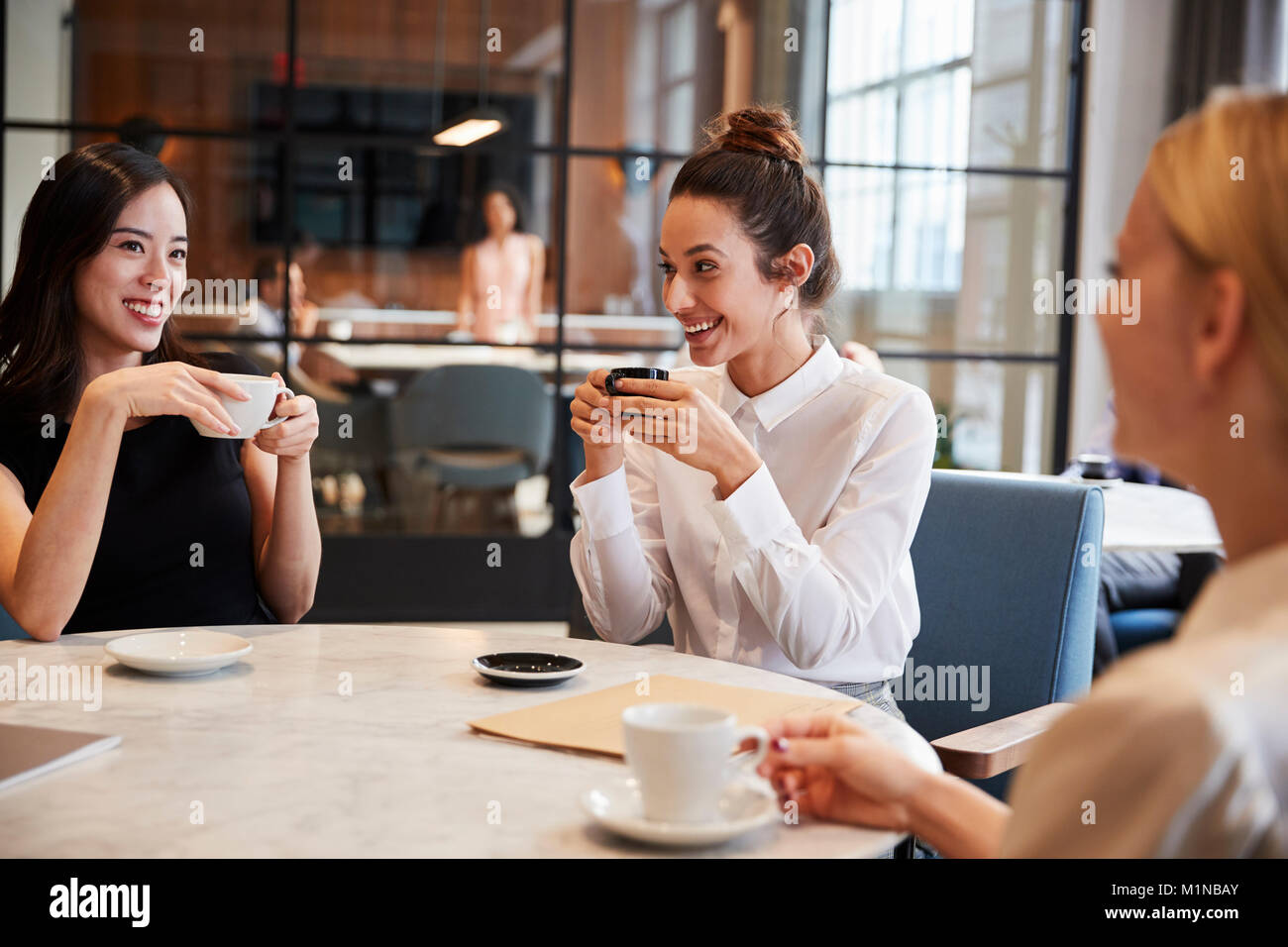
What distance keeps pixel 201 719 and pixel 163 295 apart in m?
0.95

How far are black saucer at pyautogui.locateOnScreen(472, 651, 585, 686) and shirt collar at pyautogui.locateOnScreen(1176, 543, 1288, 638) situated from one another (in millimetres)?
795

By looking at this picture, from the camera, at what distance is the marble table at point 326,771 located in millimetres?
921

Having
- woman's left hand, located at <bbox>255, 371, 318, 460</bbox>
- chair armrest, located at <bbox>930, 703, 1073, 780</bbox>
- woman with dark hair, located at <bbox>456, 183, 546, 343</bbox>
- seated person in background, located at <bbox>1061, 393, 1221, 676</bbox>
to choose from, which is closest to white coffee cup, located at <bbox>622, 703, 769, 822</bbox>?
chair armrest, located at <bbox>930, 703, 1073, 780</bbox>

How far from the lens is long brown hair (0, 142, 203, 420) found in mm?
1908

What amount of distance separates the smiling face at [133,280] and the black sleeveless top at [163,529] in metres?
0.15

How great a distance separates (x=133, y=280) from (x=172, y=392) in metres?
0.45

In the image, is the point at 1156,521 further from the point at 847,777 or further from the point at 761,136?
the point at 847,777

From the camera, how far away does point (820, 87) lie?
217 inches

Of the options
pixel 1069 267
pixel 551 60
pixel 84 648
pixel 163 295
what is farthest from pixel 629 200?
pixel 84 648

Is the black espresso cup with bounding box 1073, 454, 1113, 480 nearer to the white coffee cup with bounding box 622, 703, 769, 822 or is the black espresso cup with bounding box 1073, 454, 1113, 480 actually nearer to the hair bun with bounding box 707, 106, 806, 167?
the hair bun with bounding box 707, 106, 806, 167

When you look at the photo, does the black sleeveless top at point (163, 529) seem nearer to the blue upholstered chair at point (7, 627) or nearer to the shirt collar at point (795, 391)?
the blue upholstered chair at point (7, 627)

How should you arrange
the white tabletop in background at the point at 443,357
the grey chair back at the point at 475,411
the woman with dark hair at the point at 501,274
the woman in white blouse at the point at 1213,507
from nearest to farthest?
the woman in white blouse at the point at 1213,507, the grey chair back at the point at 475,411, the white tabletop in background at the point at 443,357, the woman with dark hair at the point at 501,274

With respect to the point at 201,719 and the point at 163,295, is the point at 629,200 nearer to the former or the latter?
the point at 163,295

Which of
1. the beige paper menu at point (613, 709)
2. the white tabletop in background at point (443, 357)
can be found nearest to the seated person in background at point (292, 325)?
the white tabletop in background at point (443, 357)
